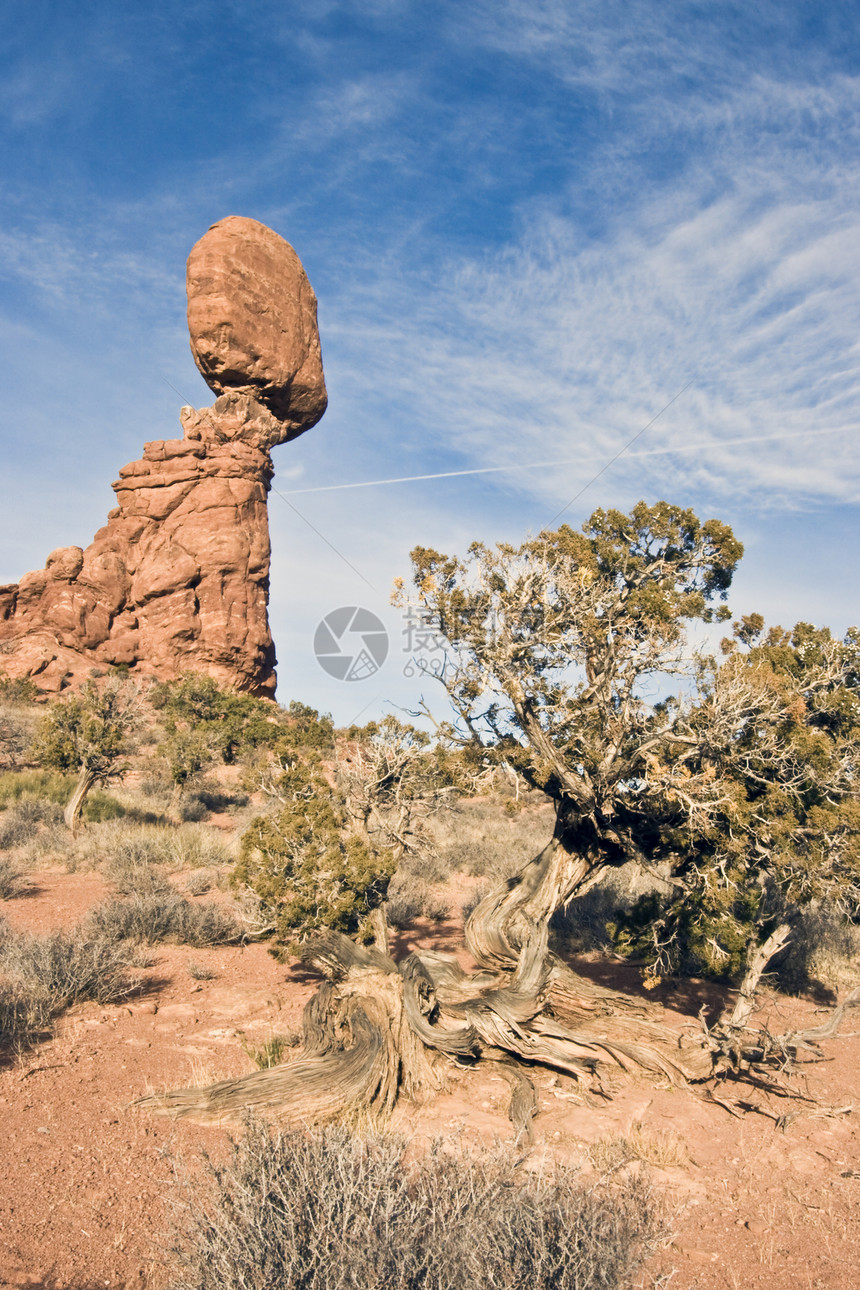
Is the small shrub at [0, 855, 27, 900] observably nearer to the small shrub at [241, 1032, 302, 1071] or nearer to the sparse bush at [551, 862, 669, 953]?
the small shrub at [241, 1032, 302, 1071]

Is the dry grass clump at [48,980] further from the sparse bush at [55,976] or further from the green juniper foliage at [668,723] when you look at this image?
the green juniper foliage at [668,723]

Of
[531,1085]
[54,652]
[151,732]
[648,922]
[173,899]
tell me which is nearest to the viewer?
[531,1085]

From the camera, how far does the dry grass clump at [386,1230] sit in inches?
125

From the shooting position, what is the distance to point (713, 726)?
732cm

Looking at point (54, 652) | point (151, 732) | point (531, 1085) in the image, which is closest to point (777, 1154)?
point (531, 1085)

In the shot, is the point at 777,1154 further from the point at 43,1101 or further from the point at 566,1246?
the point at 43,1101

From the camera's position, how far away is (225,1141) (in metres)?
5.19

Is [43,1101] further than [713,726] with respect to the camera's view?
No

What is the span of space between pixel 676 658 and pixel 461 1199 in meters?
5.56

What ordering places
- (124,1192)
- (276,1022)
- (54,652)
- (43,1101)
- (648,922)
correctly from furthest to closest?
(54,652) → (648,922) → (276,1022) → (43,1101) → (124,1192)

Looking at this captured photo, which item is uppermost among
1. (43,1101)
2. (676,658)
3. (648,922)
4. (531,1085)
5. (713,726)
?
(676,658)

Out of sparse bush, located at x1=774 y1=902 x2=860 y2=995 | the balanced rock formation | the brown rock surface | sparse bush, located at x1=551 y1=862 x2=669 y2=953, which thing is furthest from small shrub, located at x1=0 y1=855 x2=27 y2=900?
the brown rock surface

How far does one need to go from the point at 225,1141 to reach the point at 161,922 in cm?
579

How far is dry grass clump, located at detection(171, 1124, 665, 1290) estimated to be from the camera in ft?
10.4
